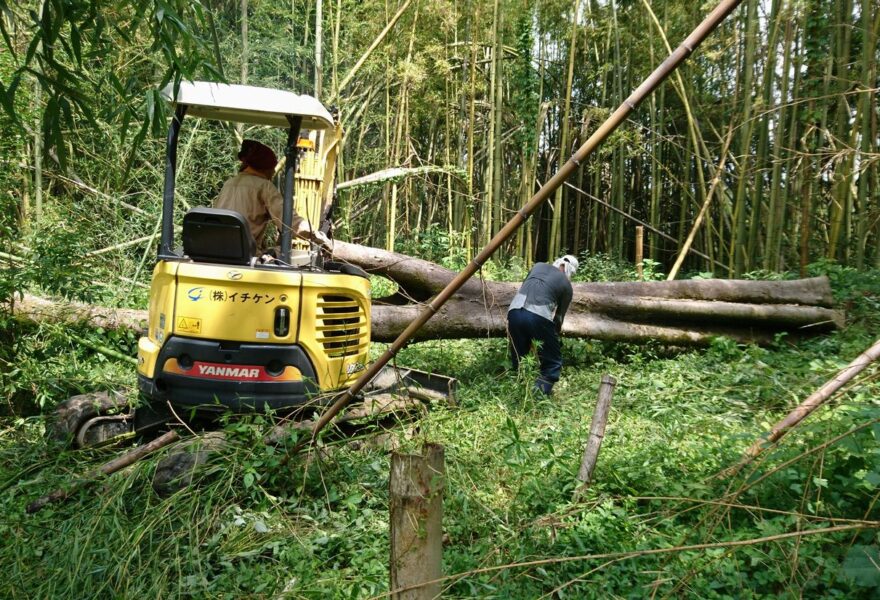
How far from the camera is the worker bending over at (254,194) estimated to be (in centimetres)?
446

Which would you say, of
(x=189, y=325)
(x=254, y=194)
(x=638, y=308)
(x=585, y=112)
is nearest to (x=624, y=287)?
(x=638, y=308)

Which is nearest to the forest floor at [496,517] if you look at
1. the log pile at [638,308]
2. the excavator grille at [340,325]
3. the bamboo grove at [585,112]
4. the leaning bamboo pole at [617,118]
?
the excavator grille at [340,325]

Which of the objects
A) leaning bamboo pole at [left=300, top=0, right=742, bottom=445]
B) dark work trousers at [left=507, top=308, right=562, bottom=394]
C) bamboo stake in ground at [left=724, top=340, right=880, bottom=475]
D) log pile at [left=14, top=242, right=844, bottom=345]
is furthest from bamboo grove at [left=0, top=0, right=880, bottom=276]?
leaning bamboo pole at [left=300, top=0, right=742, bottom=445]

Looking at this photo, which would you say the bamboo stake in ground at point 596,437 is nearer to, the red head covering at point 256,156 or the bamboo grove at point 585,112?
the red head covering at point 256,156

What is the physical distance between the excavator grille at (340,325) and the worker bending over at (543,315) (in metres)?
2.18

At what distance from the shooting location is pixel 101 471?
11.9 feet

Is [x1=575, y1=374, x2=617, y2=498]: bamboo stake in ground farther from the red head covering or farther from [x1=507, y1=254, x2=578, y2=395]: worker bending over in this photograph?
the red head covering

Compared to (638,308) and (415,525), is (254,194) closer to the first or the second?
(415,525)

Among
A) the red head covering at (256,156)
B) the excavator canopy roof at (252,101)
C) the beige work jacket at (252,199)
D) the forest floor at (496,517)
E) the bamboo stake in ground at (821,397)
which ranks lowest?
the forest floor at (496,517)

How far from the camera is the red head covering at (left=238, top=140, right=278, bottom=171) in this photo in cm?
452

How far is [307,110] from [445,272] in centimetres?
316

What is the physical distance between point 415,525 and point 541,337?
4.40 meters

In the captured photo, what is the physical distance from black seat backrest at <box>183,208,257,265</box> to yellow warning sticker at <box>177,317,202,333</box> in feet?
1.27

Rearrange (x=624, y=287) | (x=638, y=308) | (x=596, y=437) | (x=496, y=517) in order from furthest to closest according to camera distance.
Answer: (x=624, y=287) → (x=638, y=308) → (x=596, y=437) → (x=496, y=517)
